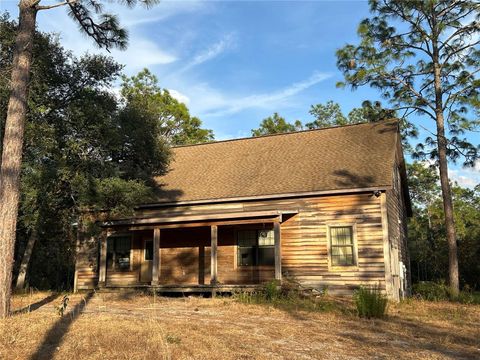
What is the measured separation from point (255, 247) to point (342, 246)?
347cm

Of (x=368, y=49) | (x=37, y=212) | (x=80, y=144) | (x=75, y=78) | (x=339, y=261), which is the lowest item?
(x=339, y=261)

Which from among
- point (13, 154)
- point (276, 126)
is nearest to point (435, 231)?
point (276, 126)

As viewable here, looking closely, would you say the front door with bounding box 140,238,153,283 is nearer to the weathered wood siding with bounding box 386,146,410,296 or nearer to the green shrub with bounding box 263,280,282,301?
the green shrub with bounding box 263,280,282,301

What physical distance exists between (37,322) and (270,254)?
33.5 feet

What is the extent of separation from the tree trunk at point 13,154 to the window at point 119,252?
10259 mm

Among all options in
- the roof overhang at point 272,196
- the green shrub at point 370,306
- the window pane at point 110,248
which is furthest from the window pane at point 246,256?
the green shrub at point 370,306

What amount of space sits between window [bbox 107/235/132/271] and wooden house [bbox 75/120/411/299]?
0.04 metres

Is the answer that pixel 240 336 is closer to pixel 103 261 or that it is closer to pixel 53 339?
pixel 53 339

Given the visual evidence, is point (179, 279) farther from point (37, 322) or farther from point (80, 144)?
point (37, 322)

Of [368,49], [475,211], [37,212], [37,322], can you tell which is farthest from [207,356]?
[475,211]

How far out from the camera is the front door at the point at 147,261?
63.0ft

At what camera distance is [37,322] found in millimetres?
8789

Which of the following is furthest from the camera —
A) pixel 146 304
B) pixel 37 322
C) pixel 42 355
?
pixel 146 304

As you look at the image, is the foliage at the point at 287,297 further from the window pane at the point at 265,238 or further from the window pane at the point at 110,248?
the window pane at the point at 110,248
